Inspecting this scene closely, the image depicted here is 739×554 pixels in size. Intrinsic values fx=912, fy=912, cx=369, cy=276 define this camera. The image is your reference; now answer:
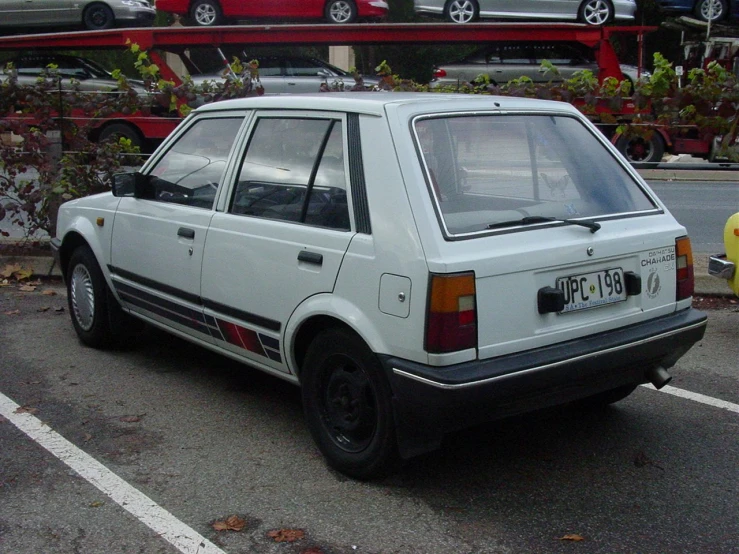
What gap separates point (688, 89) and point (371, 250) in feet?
18.7

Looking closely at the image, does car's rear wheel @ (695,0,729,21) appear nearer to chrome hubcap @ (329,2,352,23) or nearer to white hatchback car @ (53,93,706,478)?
chrome hubcap @ (329,2,352,23)

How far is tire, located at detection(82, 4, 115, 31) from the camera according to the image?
1984 centimetres

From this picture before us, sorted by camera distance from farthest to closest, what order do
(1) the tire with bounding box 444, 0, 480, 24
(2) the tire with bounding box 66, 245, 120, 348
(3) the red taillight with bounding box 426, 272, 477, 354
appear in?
(1) the tire with bounding box 444, 0, 480, 24, (2) the tire with bounding box 66, 245, 120, 348, (3) the red taillight with bounding box 426, 272, 477, 354

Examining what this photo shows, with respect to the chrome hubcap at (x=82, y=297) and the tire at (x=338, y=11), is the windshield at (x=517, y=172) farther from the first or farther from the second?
the tire at (x=338, y=11)

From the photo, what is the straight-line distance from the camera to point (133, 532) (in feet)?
11.7

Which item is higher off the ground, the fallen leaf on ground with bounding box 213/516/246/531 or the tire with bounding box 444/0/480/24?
the tire with bounding box 444/0/480/24

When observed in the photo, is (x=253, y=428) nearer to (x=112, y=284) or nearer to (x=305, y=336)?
(x=305, y=336)

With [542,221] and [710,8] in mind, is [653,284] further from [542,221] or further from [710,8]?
[710,8]

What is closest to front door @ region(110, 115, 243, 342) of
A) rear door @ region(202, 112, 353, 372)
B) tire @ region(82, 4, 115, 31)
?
rear door @ region(202, 112, 353, 372)

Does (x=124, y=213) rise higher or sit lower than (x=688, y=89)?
lower

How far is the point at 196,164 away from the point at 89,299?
1545 millimetres

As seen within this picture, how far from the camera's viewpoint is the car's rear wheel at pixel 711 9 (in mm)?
20562

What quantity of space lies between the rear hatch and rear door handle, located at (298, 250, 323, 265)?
2.03ft

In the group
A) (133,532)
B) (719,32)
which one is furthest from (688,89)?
(719,32)
